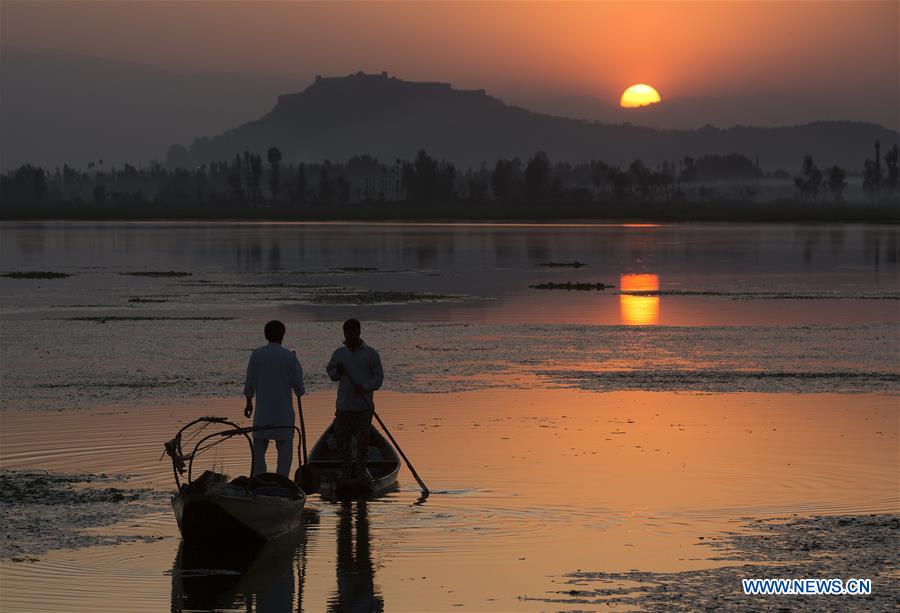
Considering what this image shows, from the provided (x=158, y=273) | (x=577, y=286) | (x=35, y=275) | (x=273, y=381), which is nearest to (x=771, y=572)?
(x=273, y=381)

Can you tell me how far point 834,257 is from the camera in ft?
309

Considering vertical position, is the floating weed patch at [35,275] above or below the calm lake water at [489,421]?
above

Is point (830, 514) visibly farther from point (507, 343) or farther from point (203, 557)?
point (507, 343)

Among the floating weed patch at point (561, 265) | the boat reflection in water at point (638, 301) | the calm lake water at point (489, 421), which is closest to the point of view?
the calm lake water at point (489, 421)

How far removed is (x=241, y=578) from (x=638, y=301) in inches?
1583

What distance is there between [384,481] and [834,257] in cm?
8036

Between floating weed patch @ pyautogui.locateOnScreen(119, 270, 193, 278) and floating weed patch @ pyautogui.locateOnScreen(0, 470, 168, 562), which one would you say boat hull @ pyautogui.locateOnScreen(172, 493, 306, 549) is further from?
floating weed patch @ pyautogui.locateOnScreen(119, 270, 193, 278)

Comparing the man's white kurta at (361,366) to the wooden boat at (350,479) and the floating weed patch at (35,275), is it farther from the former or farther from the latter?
the floating weed patch at (35,275)

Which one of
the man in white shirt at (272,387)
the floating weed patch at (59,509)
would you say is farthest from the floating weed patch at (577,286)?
the man in white shirt at (272,387)

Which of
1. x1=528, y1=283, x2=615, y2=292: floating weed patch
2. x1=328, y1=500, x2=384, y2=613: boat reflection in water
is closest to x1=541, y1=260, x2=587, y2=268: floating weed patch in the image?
x1=528, y1=283, x2=615, y2=292: floating weed patch

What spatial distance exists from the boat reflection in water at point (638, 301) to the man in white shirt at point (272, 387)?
27.4 m

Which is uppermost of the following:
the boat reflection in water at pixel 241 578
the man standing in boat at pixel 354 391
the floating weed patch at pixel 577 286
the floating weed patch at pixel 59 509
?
the floating weed patch at pixel 577 286

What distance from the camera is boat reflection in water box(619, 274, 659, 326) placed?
4512 centimetres

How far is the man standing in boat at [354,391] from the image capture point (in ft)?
59.2
